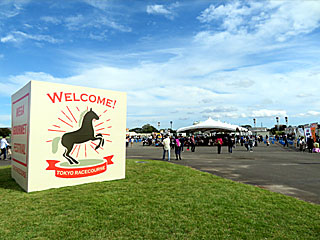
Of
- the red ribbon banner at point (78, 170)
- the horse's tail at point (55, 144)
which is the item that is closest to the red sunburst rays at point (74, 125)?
the horse's tail at point (55, 144)

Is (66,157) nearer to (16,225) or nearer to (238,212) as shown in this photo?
(16,225)

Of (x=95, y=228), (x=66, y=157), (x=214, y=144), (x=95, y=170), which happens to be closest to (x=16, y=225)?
(x=95, y=228)

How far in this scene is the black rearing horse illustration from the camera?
770 cm

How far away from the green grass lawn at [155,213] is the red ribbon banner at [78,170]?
47 cm

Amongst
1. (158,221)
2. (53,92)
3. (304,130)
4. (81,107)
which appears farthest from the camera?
(304,130)

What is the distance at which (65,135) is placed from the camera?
7684 mm

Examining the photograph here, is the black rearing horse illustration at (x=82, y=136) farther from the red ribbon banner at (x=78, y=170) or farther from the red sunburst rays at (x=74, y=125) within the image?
the red ribbon banner at (x=78, y=170)

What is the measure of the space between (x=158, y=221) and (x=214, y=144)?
32.6 metres

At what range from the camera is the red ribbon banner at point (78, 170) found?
7504 millimetres

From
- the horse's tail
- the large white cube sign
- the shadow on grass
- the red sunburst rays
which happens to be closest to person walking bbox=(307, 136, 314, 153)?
the large white cube sign

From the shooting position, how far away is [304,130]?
24.7 m

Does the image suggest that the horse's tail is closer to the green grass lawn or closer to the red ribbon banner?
the red ribbon banner

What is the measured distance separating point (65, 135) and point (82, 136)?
535 mm

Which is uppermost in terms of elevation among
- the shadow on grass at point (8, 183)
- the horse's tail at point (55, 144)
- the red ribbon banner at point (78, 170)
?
the horse's tail at point (55, 144)
